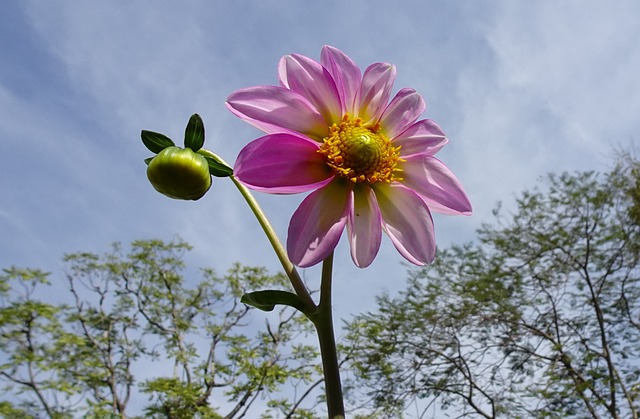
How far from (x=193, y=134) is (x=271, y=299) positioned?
14cm

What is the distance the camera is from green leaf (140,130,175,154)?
1.48 feet

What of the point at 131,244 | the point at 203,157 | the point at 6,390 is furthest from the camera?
the point at 131,244

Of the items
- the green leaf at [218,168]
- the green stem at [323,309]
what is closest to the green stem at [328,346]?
the green stem at [323,309]

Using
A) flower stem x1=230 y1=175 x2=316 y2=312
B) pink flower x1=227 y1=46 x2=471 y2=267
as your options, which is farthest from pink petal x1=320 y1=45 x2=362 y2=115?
flower stem x1=230 y1=175 x2=316 y2=312

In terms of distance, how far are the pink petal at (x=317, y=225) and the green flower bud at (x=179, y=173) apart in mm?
75

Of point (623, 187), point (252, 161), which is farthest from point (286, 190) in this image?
point (623, 187)

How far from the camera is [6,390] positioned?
16.9ft

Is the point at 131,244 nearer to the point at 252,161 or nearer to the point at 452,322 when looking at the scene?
the point at 452,322

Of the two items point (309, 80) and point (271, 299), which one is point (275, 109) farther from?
point (271, 299)

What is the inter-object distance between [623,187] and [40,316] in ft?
17.6

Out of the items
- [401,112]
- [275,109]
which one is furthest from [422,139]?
[275,109]

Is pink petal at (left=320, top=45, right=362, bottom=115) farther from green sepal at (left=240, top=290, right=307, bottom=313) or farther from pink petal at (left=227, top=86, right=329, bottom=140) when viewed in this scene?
green sepal at (left=240, top=290, right=307, bottom=313)

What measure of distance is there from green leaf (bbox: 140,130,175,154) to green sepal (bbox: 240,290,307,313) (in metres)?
0.13

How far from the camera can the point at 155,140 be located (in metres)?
0.45
